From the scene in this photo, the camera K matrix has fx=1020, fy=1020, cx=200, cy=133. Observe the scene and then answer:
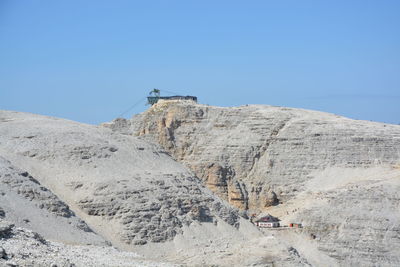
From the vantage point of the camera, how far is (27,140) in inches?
2393

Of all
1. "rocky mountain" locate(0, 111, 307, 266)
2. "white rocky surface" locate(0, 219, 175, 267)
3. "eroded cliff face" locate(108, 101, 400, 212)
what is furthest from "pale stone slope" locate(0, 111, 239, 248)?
"eroded cliff face" locate(108, 101, 400, 212)

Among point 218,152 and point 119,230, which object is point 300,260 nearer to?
point 119,230

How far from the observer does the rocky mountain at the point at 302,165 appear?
226 ft

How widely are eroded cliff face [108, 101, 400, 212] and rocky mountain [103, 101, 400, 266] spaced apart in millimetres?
78

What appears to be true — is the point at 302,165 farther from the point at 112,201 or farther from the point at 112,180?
the point at 112,201

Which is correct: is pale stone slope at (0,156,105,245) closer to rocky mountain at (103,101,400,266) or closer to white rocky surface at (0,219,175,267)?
white rocky surface at (0,219,175,267)

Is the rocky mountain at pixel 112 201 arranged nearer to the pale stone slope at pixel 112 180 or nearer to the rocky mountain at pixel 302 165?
the pale stone slope at pixel 112 180

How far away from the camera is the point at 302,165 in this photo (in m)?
79.4

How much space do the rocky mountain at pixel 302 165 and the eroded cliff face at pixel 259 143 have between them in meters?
0.08

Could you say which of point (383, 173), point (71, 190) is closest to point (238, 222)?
point (71, 190)

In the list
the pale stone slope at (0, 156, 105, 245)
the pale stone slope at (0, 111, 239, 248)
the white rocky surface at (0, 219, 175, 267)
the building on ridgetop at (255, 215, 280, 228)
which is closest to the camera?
the white rocky surface at (0, 219, 175, 267)

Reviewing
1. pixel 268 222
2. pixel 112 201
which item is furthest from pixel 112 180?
pixel 268 222

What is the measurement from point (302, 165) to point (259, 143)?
4.50 meters

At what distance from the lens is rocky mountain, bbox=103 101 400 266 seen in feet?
226
